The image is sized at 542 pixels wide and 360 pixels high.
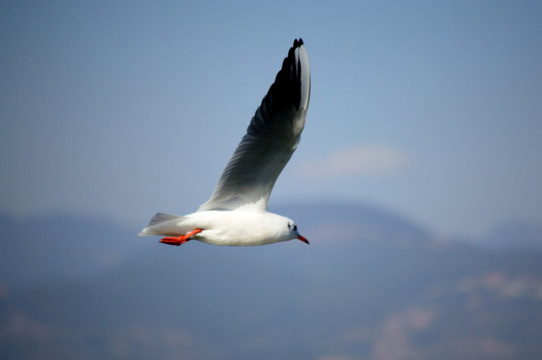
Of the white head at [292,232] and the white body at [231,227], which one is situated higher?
the white head at [292,232]

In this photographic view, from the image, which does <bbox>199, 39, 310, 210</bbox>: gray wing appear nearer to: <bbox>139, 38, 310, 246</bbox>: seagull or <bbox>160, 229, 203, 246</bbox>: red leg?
<bbox>139, 38, 310, 246</bbox>: seagull

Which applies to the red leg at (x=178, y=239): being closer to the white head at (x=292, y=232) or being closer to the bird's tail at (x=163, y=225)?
the bird's tail at (x=163, y=225)

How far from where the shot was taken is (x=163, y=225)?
5145 mm

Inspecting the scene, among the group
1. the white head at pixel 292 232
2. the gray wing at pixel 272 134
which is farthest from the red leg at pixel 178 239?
the white head at pixel 292 232

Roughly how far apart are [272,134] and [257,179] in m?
0.43

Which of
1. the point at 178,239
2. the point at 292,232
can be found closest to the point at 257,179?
the point at 292,232

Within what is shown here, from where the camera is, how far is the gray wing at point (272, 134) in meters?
5.20

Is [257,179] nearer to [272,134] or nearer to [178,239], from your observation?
[272,134]

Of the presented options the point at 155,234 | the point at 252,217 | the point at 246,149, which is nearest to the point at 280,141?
the point at 246,149

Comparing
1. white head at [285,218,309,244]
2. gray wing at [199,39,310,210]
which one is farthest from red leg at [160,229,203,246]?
white head at [285,218,309,244]

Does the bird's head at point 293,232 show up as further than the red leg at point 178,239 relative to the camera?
Yes

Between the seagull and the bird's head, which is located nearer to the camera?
the seagull

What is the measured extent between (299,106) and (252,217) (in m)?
0.97

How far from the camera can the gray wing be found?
520 centimetres
